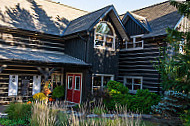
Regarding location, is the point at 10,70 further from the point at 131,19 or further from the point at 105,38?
the point at 131,19

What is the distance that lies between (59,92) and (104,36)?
5.63 meters

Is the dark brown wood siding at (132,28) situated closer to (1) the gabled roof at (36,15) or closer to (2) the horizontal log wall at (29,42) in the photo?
(1) the gabled roof at (36,15)

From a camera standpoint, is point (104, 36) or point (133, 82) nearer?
point (104, 36)

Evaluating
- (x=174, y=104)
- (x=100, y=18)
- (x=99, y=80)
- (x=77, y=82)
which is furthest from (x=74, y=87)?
(x=174, y=104)

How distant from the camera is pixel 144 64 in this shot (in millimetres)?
14867

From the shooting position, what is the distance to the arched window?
15.2m

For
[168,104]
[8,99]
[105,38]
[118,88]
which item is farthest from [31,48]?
[168,104]

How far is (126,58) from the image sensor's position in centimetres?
1631

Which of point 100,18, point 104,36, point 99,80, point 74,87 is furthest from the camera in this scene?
point 104,36

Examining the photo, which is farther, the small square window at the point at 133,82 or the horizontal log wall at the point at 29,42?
the small square window at the point at 133,82

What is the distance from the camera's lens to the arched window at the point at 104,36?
1516cm

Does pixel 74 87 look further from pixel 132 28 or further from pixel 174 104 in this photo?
pixel 174 104

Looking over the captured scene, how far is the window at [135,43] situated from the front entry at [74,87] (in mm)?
4750

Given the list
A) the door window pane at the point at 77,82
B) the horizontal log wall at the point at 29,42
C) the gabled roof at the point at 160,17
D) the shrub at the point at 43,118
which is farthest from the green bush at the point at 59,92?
the gabled roof at the point at 160,17
